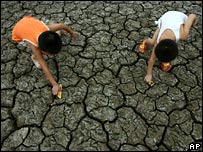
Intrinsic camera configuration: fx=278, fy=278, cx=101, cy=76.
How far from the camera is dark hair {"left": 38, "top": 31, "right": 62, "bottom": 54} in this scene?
2.80 metres

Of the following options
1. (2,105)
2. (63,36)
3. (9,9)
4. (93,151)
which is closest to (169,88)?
(93,151)

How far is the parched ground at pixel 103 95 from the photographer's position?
9.23 ft

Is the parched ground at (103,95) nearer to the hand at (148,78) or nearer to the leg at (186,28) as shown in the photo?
the hand at (148,78)

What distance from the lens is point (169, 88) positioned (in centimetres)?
320

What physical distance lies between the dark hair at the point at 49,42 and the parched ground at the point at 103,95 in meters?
0.59

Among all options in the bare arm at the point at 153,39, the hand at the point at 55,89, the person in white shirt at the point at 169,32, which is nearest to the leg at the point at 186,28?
the person in white shirt at the point at 169,32

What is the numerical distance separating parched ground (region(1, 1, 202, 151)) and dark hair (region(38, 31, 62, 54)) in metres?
0.59

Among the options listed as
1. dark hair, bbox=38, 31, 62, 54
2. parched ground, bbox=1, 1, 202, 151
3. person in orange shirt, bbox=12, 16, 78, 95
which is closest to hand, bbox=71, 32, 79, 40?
parched ground, bbox=1, 1, 202, 151

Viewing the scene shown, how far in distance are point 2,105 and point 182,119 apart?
1.99 m

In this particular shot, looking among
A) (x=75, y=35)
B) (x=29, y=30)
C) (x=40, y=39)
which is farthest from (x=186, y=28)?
(x=29, y=30)

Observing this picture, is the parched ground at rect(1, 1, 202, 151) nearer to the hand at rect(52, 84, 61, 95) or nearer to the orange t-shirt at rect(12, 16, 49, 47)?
the hand at rect(52, 84, 61, 95)

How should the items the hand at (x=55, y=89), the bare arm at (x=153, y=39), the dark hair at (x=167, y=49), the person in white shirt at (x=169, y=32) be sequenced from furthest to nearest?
the bare arm at (x=153, y=39) → the hand at (x=55, y=89) → the person in white shirt at (x=169, y=32) → the dark hair at (x=167, y=49)

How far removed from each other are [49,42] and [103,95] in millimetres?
862

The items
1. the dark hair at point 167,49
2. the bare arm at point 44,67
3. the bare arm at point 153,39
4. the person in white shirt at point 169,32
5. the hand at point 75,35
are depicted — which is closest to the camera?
the dark hair at point 167,49
